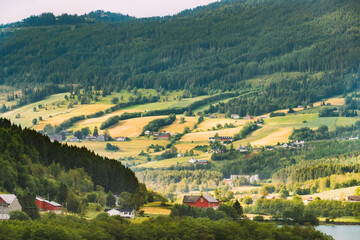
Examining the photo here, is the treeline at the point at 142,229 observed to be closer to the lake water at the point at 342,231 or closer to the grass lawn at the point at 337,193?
the lake water at the point at 342,231

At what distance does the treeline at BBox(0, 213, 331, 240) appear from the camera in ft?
260

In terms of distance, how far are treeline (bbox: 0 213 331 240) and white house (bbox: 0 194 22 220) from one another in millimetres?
3003

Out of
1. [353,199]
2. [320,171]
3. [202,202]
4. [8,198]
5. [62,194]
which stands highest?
[8,198]

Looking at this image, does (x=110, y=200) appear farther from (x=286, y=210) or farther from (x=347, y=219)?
(x=347, y=219)

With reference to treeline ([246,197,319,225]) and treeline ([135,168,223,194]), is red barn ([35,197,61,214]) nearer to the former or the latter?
treeline ([246,197,319,225])

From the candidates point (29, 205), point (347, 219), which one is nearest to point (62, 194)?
point (29, 205)

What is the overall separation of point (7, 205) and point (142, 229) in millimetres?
13281

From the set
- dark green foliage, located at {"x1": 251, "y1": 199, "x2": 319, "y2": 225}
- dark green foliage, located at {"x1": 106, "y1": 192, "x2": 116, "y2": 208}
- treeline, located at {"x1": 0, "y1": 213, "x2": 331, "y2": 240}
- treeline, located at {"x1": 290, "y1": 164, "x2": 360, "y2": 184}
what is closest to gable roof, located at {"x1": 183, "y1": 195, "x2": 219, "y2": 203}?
dark green foliage, located at {"x1": 251, "y1": 199, "x2": 319, "y2": 225}

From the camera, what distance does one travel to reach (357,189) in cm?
15750


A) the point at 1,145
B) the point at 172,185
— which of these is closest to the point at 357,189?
the point at 172,185

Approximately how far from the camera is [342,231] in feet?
400

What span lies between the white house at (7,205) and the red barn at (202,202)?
39.8 m

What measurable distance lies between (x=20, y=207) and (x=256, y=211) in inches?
2205

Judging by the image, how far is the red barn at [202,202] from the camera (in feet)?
414
